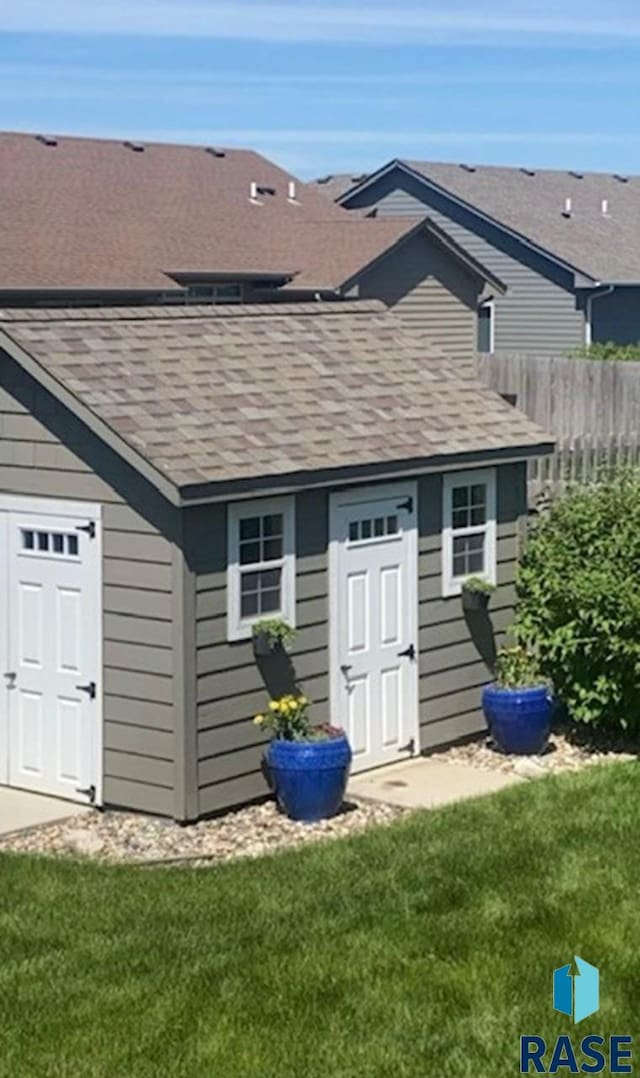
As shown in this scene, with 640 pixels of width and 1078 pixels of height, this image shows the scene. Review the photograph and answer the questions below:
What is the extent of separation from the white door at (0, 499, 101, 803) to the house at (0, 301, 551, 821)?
16 mm

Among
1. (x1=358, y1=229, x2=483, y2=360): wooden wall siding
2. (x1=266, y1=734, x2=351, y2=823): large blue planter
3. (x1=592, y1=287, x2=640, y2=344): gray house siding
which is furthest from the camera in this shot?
(x1=592, y1=287, x2=640, y2=344): gray house siding

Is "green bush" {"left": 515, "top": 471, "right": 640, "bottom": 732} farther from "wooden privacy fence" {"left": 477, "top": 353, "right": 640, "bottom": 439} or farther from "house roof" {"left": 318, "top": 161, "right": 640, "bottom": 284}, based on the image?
"house roof" {"left": 318, "top": 161, "right": 640, "bottom": 284}

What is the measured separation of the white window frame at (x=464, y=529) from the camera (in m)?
14.6

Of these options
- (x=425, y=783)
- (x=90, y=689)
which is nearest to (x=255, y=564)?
(x=90, y=689)

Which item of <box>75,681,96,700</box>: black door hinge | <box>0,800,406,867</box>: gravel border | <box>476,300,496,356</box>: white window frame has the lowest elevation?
<box>0,800,406,867</box>: gravel border

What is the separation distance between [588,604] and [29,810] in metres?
4.45

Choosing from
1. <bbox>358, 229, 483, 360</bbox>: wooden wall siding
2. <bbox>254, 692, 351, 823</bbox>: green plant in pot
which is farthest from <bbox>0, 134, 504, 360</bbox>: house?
<bbox>254, 692, 351, 823</bbox>: green plant in pot

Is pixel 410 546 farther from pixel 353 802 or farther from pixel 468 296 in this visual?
pixel 468 296

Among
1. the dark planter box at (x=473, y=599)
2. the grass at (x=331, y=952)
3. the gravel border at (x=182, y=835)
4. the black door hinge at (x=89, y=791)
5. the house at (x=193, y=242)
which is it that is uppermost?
the house at (x=193, y=242)

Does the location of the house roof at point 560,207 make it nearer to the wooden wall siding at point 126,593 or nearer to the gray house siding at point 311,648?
the gray house siding at point 311,648

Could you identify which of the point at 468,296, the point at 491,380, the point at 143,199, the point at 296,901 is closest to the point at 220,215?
the point at 143,199

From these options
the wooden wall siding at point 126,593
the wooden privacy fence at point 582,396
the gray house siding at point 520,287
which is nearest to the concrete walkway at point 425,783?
the wooden wall siding at point 126,593

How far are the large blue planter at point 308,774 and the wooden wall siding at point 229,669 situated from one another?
25 cm

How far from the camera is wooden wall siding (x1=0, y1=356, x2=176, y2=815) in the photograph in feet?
41.0
